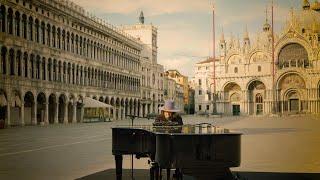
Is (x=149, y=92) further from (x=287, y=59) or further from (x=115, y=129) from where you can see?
(x=115, y=129)

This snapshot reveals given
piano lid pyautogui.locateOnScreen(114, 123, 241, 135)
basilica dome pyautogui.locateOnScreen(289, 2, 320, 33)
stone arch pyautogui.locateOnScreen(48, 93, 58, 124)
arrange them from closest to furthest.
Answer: piano lid pyautogui.locateOnScreen(114, 123, 241, 135)
stone arch pyautogui.locateOnScreen(48, 93, 58, 124)
basilica dome pyautogui.locateOnScreen(289, 2, 320, 33)

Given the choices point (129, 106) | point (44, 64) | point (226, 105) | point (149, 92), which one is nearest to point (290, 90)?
point (226, 105)

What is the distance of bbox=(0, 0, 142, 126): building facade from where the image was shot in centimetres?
3772

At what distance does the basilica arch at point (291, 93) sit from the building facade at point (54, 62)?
36.0m

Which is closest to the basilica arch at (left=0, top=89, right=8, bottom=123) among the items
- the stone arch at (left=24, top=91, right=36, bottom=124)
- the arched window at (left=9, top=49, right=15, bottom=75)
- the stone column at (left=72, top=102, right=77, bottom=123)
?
the arched window at (left=9, top=49, right=15, bottom=75)

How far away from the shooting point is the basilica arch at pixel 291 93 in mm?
89312

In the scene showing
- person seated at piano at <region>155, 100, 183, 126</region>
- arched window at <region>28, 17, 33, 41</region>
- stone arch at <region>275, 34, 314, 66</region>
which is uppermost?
stone arch at <region>275, 34, 314, 66</region>

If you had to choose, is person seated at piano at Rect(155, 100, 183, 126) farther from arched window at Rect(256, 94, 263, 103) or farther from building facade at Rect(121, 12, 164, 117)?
arched window at Rect(256, 94, 263, 103)

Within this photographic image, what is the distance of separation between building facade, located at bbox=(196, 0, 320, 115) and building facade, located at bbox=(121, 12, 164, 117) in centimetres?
1560

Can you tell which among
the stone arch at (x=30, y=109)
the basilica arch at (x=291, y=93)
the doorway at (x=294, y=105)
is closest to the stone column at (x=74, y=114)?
the stone arch at (x=30, y=109)

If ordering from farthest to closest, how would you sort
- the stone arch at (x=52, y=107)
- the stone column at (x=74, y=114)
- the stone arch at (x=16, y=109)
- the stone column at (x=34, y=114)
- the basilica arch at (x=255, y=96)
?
the basilica arch at (x=255, y=96) < the stone column at (x=74, y=114) < the stone arch at (x=52, y=107) < the stone column at (x=34, y=114) < the stone arch at (x=16, y=109)

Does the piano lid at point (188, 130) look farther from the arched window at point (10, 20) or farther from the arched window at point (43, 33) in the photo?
the arched window at point (43, 33)

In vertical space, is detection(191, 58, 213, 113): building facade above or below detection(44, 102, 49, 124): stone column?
above

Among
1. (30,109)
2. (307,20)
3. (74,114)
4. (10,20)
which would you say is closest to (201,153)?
(10,20)
